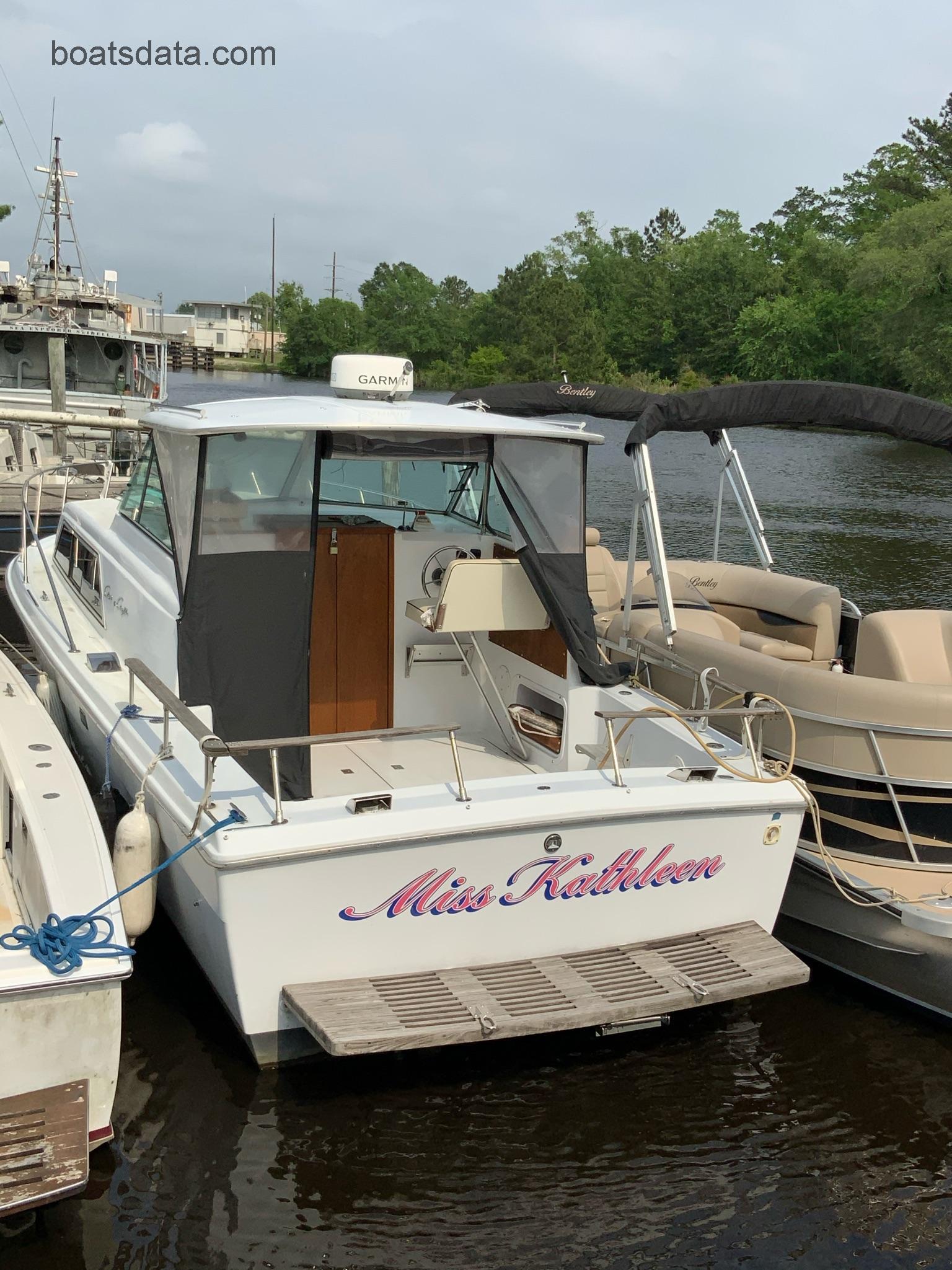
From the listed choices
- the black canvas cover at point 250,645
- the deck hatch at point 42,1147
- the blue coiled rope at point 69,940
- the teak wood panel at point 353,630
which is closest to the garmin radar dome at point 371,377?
the teak wood panel at point 353,630

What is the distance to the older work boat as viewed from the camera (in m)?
5.91

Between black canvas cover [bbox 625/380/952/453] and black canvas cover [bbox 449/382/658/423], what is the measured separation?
4.55 ft

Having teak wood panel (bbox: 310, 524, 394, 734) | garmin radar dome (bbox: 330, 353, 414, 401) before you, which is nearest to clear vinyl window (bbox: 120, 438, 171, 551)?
teak wood panel (bbox: 310, 524, 394, 734)

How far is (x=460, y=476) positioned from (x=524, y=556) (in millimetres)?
1289

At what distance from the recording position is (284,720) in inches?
216

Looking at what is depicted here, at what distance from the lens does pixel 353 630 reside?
6594mm

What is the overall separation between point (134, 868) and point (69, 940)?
754 mm

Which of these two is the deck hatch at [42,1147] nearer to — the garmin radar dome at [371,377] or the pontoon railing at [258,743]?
the pontoon railing at [258,743]

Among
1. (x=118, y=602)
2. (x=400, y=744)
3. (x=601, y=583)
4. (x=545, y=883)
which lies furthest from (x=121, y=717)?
(x=601, y=583)

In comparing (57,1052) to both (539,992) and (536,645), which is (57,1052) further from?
(536,645)

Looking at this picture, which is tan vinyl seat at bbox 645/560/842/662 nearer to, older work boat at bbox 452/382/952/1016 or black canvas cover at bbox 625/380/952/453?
older work boat at bbox 452/382/952/1016

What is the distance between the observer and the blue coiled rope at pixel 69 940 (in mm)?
4039

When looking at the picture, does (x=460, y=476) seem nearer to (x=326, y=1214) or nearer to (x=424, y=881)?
(x=424, y=881)

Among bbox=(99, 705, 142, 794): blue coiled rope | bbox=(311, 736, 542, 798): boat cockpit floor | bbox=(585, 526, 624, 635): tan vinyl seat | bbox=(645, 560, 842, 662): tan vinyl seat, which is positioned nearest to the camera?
bbox=(99, 705, 142, 794): blue coiled rope
